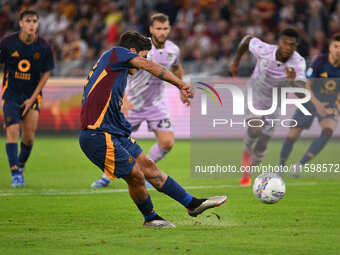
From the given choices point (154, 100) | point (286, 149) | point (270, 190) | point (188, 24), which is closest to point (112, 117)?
point (270, 190)

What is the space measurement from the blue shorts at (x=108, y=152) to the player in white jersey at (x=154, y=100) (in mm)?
3815

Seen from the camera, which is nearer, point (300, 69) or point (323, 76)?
point (300, 69)

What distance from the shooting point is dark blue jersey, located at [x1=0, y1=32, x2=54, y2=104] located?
Answer: 10.8 m

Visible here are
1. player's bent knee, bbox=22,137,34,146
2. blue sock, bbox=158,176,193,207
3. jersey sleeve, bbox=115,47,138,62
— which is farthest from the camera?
player's bent knee, bbox=22,137,34,146

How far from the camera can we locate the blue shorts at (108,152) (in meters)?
6.90

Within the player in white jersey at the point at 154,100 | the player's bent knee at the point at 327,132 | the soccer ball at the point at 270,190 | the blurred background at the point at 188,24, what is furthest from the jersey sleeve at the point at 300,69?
the blurred background at the point at 188,24

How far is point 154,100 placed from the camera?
36.2 feet

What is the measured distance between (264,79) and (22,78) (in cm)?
376

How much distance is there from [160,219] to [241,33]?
14.1 metres

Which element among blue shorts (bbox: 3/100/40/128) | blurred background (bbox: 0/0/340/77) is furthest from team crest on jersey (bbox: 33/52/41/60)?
blurred background (bbox: 0/0/340/77)

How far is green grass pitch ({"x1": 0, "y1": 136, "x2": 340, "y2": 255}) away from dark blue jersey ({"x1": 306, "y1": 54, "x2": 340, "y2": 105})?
1.04m

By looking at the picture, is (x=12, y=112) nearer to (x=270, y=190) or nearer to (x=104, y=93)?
(x=104, y=93)

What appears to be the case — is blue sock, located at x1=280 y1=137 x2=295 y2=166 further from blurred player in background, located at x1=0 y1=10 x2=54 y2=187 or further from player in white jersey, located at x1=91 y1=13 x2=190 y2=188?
blurred player in background, located at x1=0 y1=10 x2=54 y2=187

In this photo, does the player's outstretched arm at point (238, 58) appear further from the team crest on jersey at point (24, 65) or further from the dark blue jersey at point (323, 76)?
the team crest on jersey at point (24, 65)
